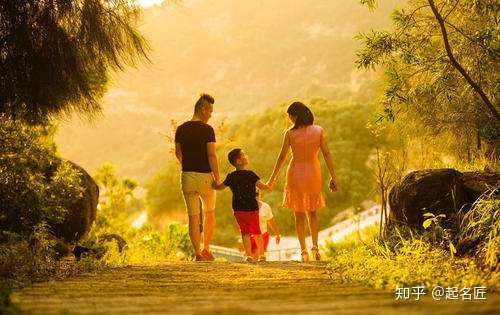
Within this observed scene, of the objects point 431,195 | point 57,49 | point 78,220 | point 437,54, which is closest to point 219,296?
point 431,195

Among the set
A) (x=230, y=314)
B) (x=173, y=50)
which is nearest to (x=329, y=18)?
(x=173, y=50)

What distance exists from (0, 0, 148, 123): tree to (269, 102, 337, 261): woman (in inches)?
83.6

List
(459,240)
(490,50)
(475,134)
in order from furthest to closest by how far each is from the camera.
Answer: (475,134)
(490,50)
(459,240)

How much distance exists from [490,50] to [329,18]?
95.2m

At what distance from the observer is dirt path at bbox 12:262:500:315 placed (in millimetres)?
2939

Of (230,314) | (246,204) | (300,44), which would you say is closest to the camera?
(230,314)

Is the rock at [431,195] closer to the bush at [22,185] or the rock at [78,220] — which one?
the bush at [22,185]

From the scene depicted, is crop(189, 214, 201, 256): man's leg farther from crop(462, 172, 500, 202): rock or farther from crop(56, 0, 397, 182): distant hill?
crop(56, 0, 397, 182): distant hill

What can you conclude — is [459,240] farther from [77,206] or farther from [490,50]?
[77,206]

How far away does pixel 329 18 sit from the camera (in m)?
97.3

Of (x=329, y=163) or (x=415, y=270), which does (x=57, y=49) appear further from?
(x=415, y=270)

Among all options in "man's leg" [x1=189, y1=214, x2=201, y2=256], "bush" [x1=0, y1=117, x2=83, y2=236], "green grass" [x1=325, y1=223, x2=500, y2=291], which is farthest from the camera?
"man's leg" [x1=189, y1=214, x2=201, y2=256]

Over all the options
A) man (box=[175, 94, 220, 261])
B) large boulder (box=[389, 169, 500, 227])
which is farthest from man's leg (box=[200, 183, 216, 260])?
large boulder (box=[389, 169, 500, 227])

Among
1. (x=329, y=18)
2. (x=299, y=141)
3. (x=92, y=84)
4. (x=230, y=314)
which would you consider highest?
(x=329, y=18)
